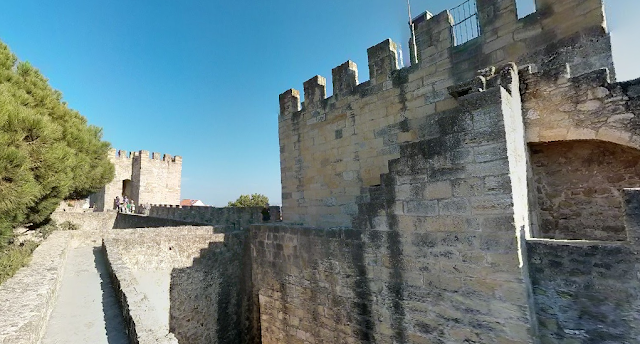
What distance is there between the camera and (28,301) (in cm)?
372

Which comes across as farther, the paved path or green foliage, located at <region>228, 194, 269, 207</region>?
green foliage, located at <region>228, 194, 269, 207</region>

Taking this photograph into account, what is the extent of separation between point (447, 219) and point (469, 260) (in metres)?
0.54

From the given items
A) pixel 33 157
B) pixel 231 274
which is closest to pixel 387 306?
pixel 231 274

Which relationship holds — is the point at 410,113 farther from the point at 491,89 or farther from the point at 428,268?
the point at 428,268

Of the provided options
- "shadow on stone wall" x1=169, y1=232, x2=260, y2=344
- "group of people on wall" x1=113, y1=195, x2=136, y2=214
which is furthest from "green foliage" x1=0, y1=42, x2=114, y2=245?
"group of people on wall" x1=113, y1=195, x2=136, y2=214

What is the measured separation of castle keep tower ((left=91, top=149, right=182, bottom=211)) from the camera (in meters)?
25.7

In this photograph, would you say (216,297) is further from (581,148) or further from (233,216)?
(581,148)

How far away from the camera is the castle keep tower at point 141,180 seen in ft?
84.4

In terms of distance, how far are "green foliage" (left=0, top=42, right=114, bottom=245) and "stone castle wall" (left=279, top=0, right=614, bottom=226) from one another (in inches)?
205

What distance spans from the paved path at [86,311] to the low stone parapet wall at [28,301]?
167 mm

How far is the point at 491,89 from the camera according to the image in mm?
3711

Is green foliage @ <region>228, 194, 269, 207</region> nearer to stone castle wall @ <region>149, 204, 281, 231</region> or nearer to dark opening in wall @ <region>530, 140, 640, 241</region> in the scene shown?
stone castle wall @ <region>149, 204, 281, 231</region>

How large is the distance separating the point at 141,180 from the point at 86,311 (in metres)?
24.4

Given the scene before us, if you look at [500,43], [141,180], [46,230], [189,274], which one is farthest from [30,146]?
[141,180]
